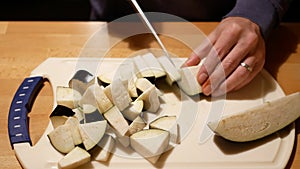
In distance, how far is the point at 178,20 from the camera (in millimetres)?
1373

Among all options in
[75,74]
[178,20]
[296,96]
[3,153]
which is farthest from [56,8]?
[296,96]

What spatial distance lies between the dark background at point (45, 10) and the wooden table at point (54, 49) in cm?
89

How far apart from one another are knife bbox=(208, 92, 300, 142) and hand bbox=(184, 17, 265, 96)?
107 mm

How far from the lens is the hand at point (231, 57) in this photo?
1110mm

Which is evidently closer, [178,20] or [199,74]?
[199,74]

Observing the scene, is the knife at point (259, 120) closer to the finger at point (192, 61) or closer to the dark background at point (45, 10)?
the finger at point (192, 61)

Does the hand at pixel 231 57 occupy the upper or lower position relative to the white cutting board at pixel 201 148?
upper

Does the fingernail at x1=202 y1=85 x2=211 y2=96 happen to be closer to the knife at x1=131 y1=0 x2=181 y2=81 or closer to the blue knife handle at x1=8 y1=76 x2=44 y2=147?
the knife at x1=131 y1=0 x2=181 y2=81

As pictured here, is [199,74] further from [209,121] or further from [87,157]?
[87,157]

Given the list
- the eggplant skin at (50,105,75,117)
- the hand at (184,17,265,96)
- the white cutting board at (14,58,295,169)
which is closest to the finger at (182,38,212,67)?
the hand at (184,17,265,96)

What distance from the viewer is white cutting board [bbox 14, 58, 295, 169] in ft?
3.16

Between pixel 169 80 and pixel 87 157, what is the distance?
31 cm

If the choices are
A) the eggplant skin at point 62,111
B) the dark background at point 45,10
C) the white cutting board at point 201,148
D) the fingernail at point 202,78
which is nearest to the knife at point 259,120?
the white cutting board at point 201,148

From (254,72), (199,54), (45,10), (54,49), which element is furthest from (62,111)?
(45,10)
